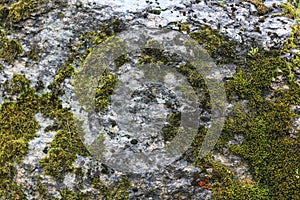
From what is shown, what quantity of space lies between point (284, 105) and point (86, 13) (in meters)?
3.46

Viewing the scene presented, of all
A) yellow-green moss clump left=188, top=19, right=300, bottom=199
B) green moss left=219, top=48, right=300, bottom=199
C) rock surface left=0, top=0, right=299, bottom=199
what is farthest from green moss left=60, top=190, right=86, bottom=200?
green moss left=219, top=48, right=300, bottom=199

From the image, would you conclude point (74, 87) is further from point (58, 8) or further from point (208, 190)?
point (208, 190)

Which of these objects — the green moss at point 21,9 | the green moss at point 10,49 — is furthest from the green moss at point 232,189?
the green moss at point 21,9

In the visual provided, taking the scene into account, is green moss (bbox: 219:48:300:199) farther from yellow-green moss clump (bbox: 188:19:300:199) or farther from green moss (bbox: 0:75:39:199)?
green moss (bbox: 0:75:39:199)

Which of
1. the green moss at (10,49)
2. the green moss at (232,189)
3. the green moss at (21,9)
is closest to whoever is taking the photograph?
the green moss at (232,189)

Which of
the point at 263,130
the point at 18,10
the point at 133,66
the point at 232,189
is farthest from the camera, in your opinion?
the point at 18,10

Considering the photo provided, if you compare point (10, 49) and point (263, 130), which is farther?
point (10, 49)

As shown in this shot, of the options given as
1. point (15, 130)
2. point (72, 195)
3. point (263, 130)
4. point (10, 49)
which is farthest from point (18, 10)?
point (263, 130)

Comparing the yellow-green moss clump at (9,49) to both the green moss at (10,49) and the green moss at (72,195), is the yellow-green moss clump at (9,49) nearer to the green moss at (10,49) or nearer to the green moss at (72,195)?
the green moss at (10,49)

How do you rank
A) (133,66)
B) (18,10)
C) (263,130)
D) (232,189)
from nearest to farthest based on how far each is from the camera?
(232,189), (263,130), (133,66), (18,10)

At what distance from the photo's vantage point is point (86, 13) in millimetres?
5199

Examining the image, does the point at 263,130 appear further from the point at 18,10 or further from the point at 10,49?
the point at 18,10

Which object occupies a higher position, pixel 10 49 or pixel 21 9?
pixel 21 9

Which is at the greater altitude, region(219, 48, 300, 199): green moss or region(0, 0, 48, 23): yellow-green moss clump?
region(0, 0, 48, 23): yellow-green moss clump
